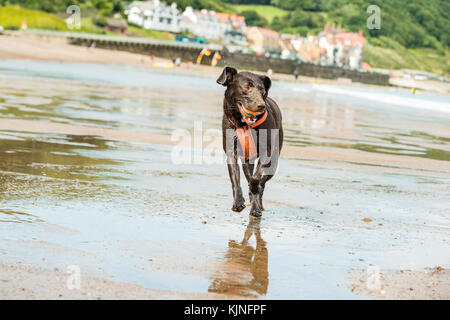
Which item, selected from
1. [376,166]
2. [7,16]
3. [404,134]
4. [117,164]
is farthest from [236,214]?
[7,16]

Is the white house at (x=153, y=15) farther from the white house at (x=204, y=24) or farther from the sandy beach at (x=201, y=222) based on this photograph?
the sandy beach at (x=201, y=222)

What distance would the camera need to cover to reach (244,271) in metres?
5.48

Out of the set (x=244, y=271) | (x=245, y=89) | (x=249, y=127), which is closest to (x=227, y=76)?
(x=245, y=89)

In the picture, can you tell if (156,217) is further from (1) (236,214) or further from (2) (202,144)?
(2) (202,144)

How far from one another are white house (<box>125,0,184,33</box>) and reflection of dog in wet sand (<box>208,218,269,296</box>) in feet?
511

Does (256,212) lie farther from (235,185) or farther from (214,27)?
(214,27)

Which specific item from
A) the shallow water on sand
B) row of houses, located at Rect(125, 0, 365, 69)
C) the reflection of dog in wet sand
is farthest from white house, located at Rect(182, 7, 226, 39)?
the reflection of dog in wet sand

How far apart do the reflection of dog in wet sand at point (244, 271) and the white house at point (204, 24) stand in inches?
7162

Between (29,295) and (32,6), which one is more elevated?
(32,6)

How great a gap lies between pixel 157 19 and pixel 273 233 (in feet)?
541

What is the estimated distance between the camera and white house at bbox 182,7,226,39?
Result: 18638 cm

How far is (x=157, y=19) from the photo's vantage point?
167 m

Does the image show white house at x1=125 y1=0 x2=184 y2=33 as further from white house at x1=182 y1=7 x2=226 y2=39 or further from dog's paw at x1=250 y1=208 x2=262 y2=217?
dog's paw at x1=250 y1=208 x2=262 y2=217

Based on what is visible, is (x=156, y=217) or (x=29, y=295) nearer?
(x=29, y=295)
